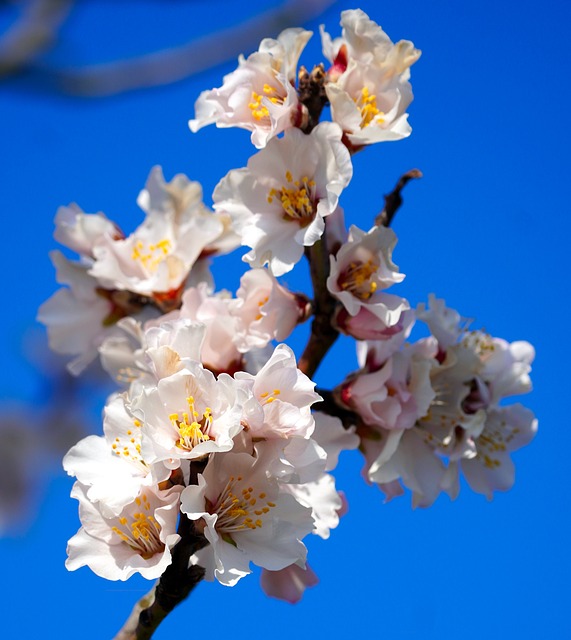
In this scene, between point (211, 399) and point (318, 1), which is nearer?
point (211, 399)

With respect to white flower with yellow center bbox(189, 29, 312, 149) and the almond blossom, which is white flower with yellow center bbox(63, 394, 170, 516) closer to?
the almond blossom

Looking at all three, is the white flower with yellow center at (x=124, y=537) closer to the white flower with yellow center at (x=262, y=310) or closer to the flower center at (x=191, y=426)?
the flower center at (x=191, y=426)

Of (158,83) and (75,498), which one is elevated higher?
(158,83)

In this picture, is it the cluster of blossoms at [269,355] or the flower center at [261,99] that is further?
the flower center at [261,99]

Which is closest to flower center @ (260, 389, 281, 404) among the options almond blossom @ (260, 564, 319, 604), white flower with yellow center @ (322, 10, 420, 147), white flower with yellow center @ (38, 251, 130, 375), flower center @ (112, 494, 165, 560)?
flower center @ (112, 494, 165, 560)

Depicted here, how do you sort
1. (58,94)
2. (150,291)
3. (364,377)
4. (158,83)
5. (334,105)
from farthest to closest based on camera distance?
(158,83)
(58,94)
(150,291)
(364,377)
(334,105)

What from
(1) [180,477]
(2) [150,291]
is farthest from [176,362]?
(2) [150,291]

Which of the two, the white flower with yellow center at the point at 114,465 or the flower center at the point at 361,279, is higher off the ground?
the flower center at the point at 361,279

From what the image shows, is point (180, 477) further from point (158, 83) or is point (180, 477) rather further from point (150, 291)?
point (158, 83)

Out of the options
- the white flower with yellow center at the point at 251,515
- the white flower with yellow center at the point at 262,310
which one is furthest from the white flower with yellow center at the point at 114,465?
the white flower with yellow center at the point at 262,310
